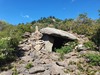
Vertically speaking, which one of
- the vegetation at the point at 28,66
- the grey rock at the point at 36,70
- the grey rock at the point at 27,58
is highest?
the grey rock at the point at 27,58

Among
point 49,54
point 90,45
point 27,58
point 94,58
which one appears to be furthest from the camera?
point 90,45

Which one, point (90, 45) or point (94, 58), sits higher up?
point (90, 45)

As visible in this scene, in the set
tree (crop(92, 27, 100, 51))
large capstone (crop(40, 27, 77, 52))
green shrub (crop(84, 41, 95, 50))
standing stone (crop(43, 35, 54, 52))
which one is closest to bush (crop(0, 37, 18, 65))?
standing stone (crop(43, 35, 54, 52))

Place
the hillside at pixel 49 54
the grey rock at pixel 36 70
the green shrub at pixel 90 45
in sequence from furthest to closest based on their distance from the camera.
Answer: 1. the green shrub at pixel 90 45
2. the hillside at pixel 49 54
3. the grey rock at pixel 36 70

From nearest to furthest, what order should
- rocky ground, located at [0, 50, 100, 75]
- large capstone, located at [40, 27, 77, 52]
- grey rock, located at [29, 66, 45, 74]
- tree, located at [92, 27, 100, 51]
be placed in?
grey rock, located at [29, 66, 45, 74]
rocky ground, located at [0, 50, 100, 75]
large capstone, located at [40, 27, 77, 52]
tree, located at [92, 27, 100, 51]

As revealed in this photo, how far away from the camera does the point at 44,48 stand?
83.0 feet

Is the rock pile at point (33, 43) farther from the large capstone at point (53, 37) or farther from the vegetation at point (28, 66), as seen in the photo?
the vegetation at point (28, 66)

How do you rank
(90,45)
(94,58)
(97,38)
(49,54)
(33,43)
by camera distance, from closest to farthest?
1. (94,58)
2. (49,54)
3. (90,45)
4. (33,43)
5. (97,38)

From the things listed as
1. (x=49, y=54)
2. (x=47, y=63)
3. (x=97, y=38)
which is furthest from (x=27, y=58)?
(x=97, y=38)

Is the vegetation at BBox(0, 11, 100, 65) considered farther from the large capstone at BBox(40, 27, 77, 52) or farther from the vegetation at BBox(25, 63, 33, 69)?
the vegetation at BBox(25, 63, 33, 69)

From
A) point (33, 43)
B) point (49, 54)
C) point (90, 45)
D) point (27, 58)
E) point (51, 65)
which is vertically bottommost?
point (51, 65)

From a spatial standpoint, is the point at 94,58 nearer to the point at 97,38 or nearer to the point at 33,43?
the point at 97,38

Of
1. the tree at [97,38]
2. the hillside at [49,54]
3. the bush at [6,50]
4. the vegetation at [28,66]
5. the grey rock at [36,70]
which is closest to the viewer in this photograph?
the grey rock at [36,70]

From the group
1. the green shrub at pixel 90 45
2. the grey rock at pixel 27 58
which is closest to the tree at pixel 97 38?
the green shrub at pixel 90 45
